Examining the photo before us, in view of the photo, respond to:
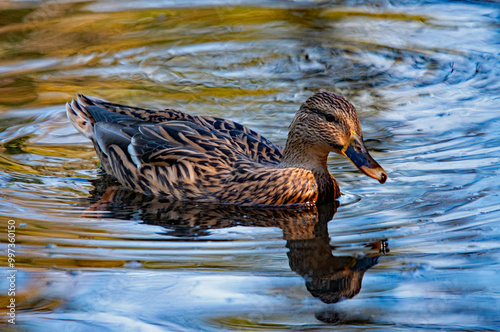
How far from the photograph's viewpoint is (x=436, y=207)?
6.59m

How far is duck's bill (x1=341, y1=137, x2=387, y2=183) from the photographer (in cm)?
687

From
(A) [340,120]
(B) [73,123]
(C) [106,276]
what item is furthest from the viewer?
(B) [73,123]

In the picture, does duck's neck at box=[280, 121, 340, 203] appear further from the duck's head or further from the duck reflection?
the duck reflection

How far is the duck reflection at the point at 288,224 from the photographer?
213 inches

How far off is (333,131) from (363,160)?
0.39 meters

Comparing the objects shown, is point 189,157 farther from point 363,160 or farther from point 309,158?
point 363,160

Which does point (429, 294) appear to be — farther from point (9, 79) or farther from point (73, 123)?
point (9, 79)

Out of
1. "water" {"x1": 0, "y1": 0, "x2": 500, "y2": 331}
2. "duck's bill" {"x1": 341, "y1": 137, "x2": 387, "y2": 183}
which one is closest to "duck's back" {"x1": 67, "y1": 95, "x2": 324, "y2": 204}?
"water" {"x1": 0, "y1": 0, "x2": 500, "y2": 331}

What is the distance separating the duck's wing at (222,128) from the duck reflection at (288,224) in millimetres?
705

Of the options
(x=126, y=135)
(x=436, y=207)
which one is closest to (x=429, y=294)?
(x=436, y=207)

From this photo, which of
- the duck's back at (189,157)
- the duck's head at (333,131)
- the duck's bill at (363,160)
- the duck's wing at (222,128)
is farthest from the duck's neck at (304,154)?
the duck's bill at (363,160)

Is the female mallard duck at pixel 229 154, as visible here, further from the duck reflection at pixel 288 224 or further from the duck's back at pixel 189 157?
the duck reflection at pixel 288 224

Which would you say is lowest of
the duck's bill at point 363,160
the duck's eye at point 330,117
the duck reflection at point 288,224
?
the duck reflection at point 288,224

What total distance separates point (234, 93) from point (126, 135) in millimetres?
2232
